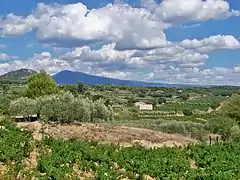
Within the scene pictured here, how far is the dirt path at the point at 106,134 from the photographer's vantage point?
94.5 ft

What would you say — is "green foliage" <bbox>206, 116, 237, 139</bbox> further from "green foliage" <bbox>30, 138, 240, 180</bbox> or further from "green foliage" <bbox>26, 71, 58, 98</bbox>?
"green foliage" <bbox>26, 71, 58, 98</bbox>

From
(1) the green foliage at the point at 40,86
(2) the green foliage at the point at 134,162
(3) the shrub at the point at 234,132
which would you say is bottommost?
(3) the shrub at the point at 234,132

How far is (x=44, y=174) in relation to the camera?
17203 millimetres

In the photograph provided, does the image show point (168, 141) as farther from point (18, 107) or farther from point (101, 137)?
point (18, 107)

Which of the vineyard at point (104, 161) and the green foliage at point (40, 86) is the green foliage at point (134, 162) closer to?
the vineyard at point (104, 161)

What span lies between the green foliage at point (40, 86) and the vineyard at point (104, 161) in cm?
4070

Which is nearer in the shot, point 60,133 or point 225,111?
point 60,133

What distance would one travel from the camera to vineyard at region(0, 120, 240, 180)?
57.8ft

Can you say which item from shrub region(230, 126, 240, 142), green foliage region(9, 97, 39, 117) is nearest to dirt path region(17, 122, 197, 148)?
shrub region(230, 126, 240, 142)

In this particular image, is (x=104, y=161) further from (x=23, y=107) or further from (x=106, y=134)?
(x=23, y=107)

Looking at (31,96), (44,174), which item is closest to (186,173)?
(44,174)

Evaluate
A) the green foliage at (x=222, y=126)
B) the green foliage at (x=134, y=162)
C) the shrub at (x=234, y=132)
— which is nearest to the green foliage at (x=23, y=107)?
the green foliage at (x=222, y=126)

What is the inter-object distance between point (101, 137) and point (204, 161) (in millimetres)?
7885

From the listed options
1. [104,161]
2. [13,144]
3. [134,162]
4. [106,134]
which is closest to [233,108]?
[106,134]
